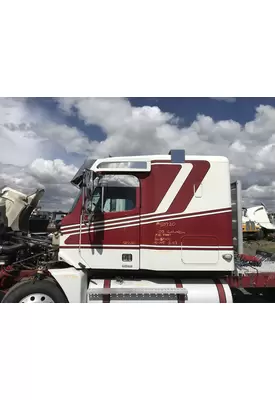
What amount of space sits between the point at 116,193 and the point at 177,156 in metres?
1.25

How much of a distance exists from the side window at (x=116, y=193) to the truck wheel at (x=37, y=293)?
1482 millimetres

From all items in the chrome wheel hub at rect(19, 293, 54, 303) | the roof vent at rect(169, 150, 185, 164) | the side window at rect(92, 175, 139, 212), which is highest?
the roof vent at rect(169, 150, 185, 164)

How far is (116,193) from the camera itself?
4684 millimetres

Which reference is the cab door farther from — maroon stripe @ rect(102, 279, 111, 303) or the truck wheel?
the truck wheel

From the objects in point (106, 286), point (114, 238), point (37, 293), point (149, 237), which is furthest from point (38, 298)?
point (149, 237)

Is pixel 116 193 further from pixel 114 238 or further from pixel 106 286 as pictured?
pixel 106 286

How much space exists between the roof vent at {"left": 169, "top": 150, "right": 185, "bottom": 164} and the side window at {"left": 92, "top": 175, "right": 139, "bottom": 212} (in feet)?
2.42

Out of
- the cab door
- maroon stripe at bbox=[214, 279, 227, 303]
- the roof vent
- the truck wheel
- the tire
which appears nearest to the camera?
the truck wheel

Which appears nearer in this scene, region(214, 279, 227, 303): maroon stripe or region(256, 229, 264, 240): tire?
region(214, 279, 227, 303): maroon stripe

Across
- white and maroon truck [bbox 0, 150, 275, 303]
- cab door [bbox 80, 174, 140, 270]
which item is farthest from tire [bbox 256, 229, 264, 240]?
cab door [bbox 80, 174, 140, 270]

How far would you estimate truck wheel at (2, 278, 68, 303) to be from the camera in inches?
165

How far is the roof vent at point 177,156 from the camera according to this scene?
4.61 m

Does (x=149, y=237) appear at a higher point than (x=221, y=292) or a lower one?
higher

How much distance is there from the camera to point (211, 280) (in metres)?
4.64
